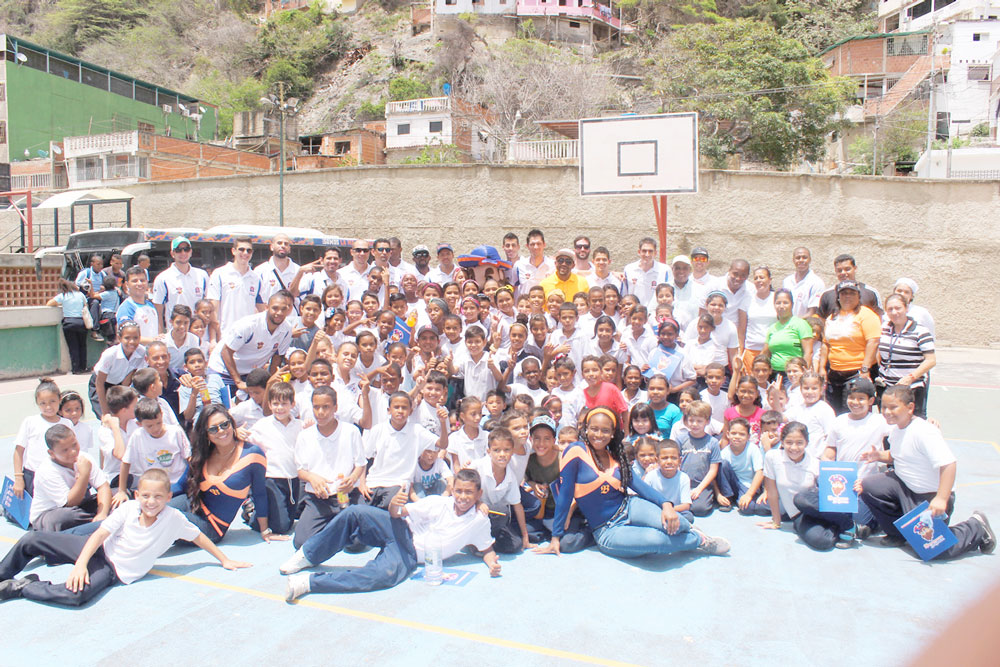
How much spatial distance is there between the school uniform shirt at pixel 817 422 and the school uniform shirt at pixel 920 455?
1.74 ft

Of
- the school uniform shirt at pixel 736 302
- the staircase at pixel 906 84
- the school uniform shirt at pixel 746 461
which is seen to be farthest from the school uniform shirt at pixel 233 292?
the staircase at pixel 906 84

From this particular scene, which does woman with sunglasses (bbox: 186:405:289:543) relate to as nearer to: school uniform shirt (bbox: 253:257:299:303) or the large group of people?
the large group of people

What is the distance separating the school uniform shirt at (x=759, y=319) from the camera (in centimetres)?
692

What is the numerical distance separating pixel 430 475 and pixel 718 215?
13607 millimetres

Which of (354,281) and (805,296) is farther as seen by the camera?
(354,281)

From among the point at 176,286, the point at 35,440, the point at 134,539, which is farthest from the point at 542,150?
the point at 134,539

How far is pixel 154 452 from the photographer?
4.97 m

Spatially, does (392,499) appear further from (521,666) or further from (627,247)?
(627,247)

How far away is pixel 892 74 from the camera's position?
3819 cm

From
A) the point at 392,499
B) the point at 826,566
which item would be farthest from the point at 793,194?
the point at 392,499

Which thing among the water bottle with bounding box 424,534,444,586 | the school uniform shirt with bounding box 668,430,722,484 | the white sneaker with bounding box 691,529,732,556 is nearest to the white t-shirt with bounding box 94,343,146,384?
the water bottle with bounding box 424,534,444,586

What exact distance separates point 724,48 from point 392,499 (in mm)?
26741

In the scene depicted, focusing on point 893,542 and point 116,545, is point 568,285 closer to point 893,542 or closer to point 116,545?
point 893,542

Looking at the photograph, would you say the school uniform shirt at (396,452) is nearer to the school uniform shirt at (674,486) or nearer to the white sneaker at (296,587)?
the white sneaker at (296,587)
